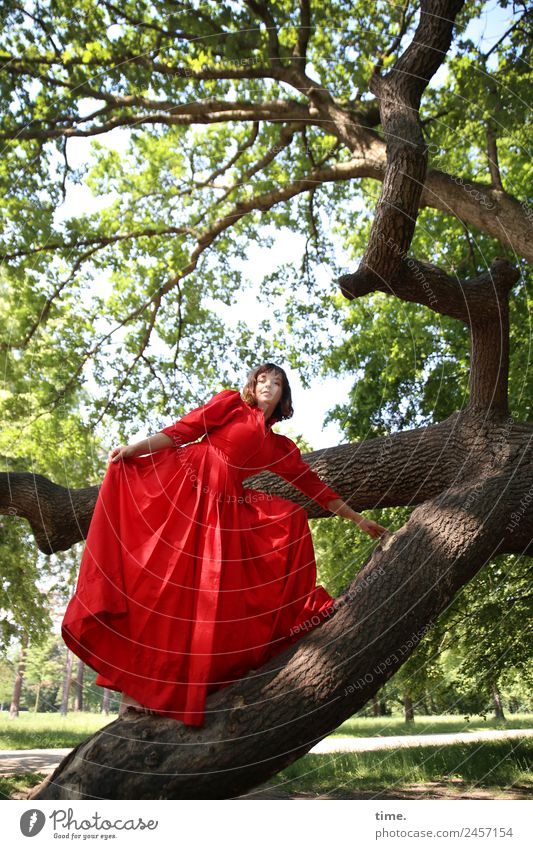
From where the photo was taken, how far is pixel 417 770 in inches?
328

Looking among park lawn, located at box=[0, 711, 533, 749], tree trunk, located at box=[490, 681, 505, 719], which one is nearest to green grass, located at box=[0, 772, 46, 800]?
park lawn, located at box=[0, 711, 533, 749]

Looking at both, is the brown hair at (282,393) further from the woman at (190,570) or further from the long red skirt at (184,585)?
the long red skirt at (184,585)

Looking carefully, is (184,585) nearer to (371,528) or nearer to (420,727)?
(371,528)

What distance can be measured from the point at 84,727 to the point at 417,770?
705cm

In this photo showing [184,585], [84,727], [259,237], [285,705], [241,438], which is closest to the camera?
[285,705]

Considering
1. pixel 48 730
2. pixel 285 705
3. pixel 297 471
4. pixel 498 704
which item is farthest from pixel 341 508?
pixel 48 730

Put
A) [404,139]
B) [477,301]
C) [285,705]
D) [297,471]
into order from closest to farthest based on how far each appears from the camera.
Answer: [285,705] → [297,471] → [404,139] → [477,301]

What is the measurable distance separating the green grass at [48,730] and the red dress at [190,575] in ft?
25.6

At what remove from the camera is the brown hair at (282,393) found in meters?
4.42

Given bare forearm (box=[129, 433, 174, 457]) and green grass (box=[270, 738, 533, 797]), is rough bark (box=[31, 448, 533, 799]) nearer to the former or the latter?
bare forearm (box=[129, 433, 174, 457])

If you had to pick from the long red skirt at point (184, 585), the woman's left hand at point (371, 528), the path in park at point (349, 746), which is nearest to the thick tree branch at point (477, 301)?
the woman's left hand at point (371, 528)

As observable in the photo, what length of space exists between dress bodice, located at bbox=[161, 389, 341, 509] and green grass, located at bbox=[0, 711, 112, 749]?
7.84 metres

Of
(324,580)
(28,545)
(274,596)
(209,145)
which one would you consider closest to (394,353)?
(324,580)

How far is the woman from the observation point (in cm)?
372
